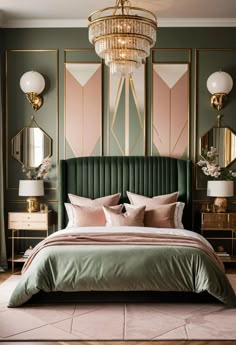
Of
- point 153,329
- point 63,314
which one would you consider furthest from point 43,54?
point 153,329

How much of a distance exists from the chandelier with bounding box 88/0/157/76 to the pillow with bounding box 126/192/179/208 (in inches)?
78.1

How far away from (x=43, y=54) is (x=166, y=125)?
1.85 m

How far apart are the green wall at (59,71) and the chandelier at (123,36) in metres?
2.02

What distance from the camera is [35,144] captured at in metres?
5.97

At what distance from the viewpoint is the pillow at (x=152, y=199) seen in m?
5.50

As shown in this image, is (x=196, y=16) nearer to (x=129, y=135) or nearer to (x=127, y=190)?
(x=129, y=135)

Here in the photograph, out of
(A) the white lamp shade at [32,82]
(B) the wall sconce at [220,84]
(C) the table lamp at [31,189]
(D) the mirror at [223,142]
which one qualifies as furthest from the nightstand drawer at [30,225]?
(B) the wall sconce at [220,84]

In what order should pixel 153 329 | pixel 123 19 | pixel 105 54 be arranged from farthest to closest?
pixel 105 54, pixel 123 19, pixel 153 329

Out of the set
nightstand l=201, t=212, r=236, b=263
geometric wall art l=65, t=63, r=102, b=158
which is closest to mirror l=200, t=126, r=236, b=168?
nightstand l=201, t=212, r=236, b=263

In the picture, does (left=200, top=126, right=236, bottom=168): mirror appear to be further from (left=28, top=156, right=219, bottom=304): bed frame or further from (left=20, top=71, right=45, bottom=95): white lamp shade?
(left=20, top=71, right=45, bottom=95): white lamp shade

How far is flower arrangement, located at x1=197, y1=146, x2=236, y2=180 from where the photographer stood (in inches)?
222

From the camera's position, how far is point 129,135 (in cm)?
594

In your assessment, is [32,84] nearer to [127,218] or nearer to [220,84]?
[127,218]

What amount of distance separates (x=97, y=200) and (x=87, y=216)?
0.39 meters
